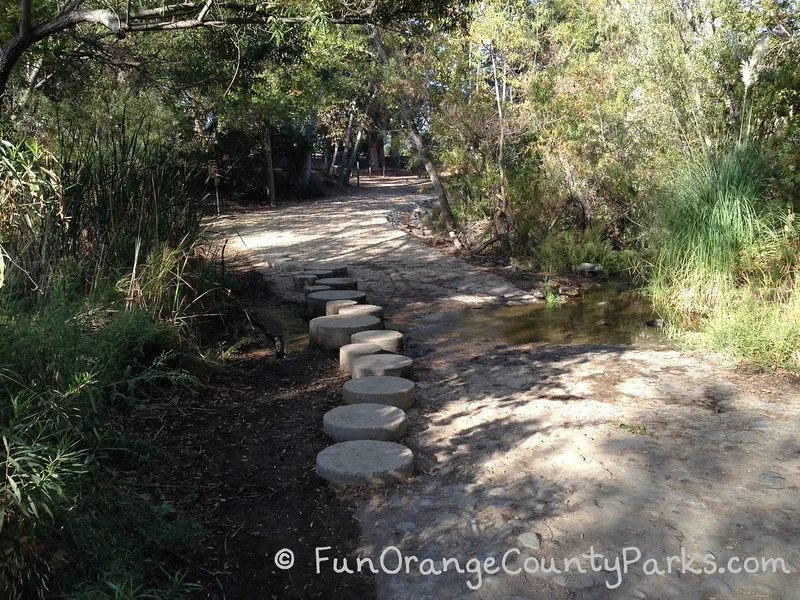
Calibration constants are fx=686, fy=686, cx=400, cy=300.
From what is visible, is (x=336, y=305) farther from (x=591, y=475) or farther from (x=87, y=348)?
(x=591, y=475)

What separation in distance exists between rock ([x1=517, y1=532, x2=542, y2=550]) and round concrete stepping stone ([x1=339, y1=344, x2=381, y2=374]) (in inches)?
99.9

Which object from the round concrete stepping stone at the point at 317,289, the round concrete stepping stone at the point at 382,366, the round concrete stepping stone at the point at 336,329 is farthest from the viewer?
the round concrete stepping stone at the point at 317,289

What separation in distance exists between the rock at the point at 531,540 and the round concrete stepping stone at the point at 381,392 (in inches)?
64.8

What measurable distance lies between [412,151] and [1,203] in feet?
34.6

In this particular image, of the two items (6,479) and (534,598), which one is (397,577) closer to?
(534,598)

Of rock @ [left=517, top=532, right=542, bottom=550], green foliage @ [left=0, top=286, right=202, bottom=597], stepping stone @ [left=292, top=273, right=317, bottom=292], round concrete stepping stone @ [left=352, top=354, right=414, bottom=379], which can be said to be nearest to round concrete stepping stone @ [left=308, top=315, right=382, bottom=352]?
round concrete stepping stone @ [left=352, top=354, right=414, bottom=379]

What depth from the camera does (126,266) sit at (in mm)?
5055

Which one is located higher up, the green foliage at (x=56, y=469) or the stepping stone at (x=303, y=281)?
the green foliage at (x=56, y=469)

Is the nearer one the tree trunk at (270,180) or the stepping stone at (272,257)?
the stepping stone at (272,257)

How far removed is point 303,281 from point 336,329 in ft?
8.67

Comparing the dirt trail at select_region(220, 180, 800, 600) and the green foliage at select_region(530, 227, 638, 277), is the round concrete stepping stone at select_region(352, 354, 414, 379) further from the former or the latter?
the green foliage at select_region(530, 227, 638, 277)

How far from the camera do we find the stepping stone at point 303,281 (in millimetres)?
8352

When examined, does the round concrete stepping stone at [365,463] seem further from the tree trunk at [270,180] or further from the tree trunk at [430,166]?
the tree trunk at [270,180]

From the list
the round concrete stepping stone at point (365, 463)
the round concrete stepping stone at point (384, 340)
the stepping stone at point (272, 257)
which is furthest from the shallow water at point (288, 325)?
the stepping stone at point (272, 257)
